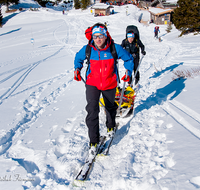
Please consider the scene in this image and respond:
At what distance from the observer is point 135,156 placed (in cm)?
265

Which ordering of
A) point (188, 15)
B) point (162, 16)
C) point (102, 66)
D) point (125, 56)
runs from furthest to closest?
point (162, 16)
point (188, 15)
point (125, 56)
point (102, 66)

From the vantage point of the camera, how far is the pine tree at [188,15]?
1841 cm

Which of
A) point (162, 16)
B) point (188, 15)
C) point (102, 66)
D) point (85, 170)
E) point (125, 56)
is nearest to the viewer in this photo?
point (85, 170)

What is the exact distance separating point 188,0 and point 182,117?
2047cm

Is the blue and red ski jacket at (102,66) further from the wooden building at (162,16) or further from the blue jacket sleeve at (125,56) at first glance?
the wooden building at (162,16)

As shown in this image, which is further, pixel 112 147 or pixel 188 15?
pixel 188 15

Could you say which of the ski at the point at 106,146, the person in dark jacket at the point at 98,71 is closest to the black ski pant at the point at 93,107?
the person in dark jacket at the point at 98,71

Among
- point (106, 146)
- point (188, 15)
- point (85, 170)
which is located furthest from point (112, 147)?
point (188, 15)

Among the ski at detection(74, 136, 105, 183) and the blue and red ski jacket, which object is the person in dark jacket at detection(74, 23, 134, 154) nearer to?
the blue and red ski jacket

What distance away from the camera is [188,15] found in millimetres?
19000

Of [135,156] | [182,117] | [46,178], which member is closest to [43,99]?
[46,178]

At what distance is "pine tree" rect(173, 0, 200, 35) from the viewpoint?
18.4 metres

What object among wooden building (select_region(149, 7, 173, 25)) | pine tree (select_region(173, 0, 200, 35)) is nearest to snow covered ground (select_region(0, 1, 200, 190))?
pine tree (select_region(173, 0, 200, 35))

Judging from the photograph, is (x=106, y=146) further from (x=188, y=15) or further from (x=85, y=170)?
(x=188, y=15)
